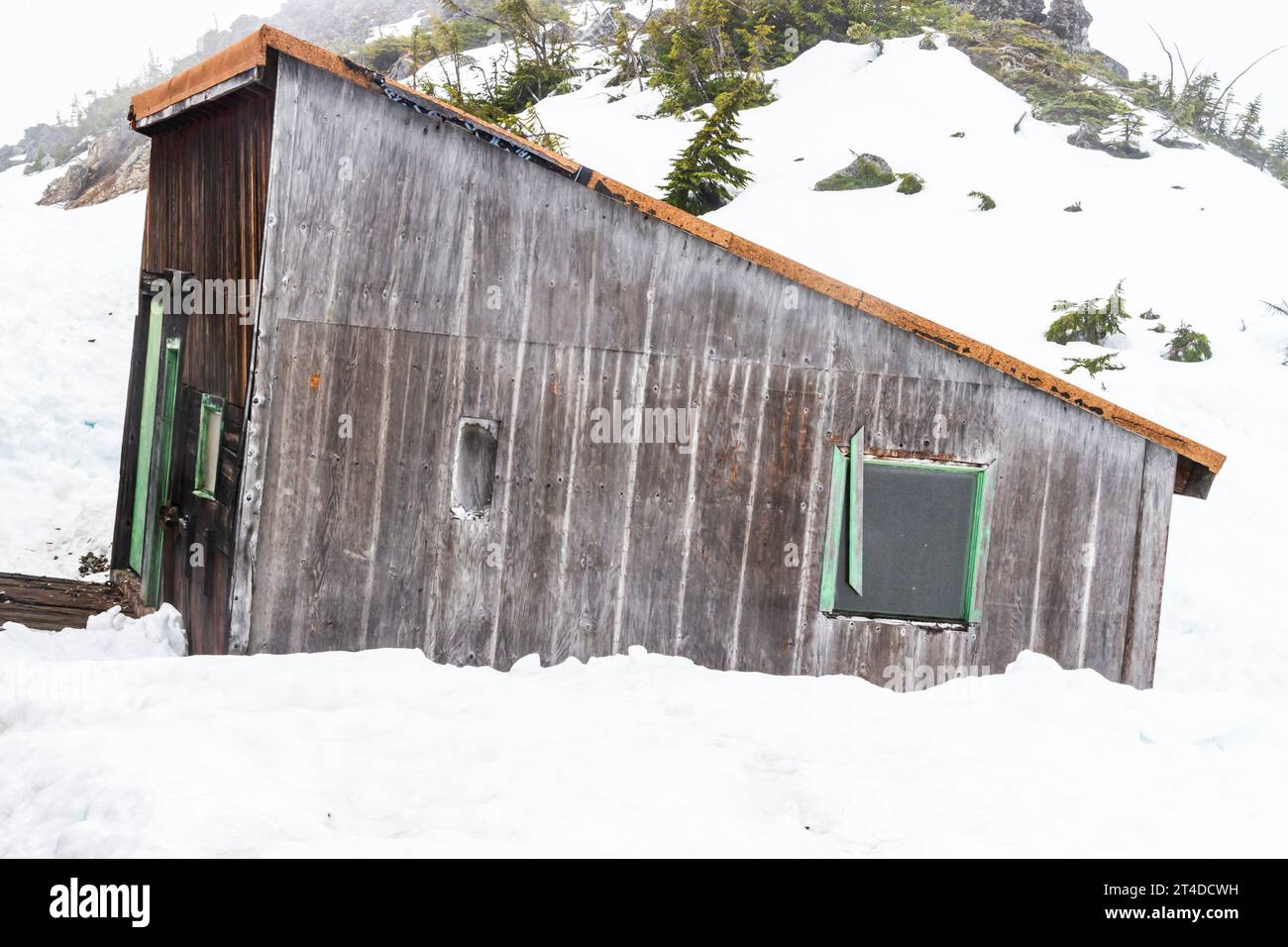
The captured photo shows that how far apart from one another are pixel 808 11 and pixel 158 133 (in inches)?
864

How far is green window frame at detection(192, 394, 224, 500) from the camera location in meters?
6.68

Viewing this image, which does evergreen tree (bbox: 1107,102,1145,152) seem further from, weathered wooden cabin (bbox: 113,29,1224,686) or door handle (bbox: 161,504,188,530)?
door handle (bbox: 161,504,188,530)

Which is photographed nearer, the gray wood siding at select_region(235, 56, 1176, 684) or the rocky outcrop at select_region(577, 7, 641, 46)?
the gray wood siding at select_region(235, 56, 1176, 684)

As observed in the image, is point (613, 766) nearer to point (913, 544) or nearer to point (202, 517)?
point (913, 544)

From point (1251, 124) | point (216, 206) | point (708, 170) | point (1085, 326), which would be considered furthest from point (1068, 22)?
point (216, 206)

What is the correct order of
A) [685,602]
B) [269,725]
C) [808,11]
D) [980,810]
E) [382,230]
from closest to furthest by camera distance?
[980,810]
[269,725]
[382,230]
[685,602]
[808,11]

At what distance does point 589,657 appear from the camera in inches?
242

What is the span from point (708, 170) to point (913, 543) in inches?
547

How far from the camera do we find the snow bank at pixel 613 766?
306cm

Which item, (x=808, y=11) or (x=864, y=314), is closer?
(x=864, y=314)

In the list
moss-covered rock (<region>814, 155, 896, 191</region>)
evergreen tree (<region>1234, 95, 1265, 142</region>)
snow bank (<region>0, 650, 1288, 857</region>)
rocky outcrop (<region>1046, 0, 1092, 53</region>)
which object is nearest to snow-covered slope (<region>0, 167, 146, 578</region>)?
snow bank (<region>0, 650, 1288, 857</region>)

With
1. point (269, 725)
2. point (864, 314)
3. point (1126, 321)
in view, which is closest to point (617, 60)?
point (1126, 321)

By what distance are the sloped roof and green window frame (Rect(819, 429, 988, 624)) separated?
70 centimetres
